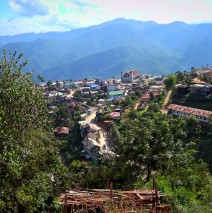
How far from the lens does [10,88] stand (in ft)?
31.8

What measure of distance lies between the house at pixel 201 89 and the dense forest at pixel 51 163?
94.9 ft

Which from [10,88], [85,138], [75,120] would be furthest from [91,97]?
[10,88]

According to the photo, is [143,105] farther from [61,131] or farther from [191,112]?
[61,131]

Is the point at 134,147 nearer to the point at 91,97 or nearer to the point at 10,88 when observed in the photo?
the point at 10,88

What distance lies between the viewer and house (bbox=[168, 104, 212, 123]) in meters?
37.5

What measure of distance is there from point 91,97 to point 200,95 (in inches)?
1039

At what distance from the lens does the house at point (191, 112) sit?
37500 millimetres

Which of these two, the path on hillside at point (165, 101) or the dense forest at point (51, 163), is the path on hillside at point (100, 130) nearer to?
the path on hillside at point (165, 101)

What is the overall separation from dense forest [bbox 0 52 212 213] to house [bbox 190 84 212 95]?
2892 cm

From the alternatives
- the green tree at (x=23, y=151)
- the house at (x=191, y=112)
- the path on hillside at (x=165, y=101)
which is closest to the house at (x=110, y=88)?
the path on hillside at (x=165, y=101)

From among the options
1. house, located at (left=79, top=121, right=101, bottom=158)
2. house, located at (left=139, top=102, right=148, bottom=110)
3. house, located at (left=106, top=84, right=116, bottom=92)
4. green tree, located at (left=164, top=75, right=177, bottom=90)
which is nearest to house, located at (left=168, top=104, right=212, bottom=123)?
house, located at (left=139, top=102, right=148, bottom=110)

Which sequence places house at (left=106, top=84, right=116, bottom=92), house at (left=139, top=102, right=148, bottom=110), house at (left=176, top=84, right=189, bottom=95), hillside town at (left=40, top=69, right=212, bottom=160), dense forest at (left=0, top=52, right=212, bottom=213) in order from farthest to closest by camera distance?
house at (left=106, top=84, right=116, bottom=92)
house at (left=139, top=102, right=148, bottom=110)
house at (left=176, top=84, right=189, bottom=95)
hillside town at (left=40, top=69, right=212, bottom=160)
dense forest at (left=0, top=52, right=212, bottom=213)

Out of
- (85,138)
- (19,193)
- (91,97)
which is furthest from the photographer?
(91,97)

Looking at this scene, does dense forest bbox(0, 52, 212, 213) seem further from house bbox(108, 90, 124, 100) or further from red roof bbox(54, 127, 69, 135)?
house bbox(108, 90, 124, 100)
